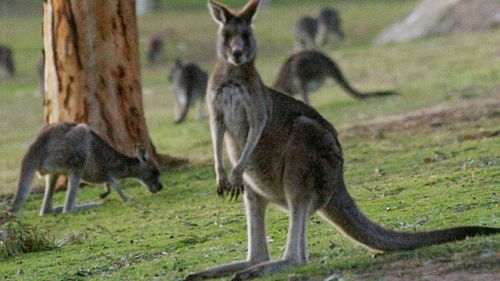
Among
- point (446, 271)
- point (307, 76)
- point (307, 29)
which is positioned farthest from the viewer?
point (307, 29)

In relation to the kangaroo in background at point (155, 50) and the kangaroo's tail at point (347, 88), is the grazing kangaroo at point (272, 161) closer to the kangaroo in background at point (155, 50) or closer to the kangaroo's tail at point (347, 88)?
the kangaroo's tail at point (347, 88)

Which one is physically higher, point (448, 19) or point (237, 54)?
point (237, 54)

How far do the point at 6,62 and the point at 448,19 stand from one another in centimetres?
1099

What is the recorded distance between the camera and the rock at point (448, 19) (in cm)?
2573

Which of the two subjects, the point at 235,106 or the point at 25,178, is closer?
the point at 235,106

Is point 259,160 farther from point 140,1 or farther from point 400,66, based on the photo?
point 140,1

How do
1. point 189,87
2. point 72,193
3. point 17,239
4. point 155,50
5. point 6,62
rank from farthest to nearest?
point 155,50
point 6,62
point 189,87
point 72,193
point 17,239

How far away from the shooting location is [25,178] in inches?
416

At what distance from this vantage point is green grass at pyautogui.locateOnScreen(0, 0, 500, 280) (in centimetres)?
737

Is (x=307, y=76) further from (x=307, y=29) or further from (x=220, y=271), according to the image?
(x=307, y=29)

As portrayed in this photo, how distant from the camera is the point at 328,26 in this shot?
3334 centimetres

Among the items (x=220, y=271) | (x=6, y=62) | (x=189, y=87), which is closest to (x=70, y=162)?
(x=220, y=271)

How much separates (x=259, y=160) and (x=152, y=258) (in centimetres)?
163

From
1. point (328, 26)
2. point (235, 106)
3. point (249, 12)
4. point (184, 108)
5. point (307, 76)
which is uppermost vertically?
point (249, 12)
